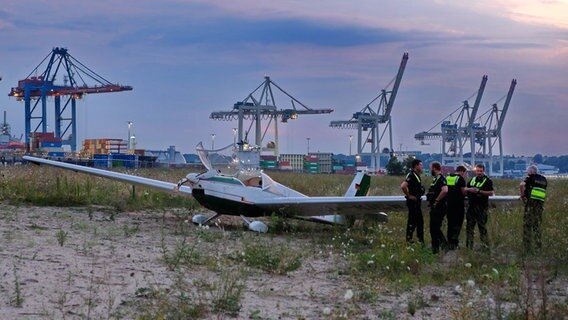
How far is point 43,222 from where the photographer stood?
12.9 m

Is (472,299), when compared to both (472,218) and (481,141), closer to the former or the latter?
(472,218)

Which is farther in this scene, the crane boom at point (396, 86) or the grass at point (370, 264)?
the crane boom at point (396, 86)

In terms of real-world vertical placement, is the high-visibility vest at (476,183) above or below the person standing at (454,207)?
above

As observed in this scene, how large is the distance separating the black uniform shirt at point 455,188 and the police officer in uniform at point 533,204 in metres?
0.98

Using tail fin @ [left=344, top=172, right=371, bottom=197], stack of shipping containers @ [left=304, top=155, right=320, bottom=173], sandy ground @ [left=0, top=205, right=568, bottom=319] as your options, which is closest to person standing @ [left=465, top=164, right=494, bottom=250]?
sandy ground @ [left=0, top=205, right=568, bottom=319]

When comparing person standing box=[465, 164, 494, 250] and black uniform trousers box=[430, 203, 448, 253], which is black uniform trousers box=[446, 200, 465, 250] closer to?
black uniform trousers box=[430, 203, 448, 253]

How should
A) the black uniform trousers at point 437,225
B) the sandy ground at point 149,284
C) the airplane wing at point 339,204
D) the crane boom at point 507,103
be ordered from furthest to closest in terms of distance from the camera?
the crane boom at point 507,103, the airplane wing at point 339,204, the black uniform trousers at point 437,225, the sandy ground at point 149,284

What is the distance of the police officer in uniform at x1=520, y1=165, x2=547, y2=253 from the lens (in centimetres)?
1077

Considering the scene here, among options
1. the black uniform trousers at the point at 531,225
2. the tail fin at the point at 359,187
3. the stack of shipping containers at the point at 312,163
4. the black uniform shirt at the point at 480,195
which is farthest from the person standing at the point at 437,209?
the stack of shipping containers at the point at 312,163

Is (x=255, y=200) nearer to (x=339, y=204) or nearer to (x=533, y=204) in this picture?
(x=339, y=204)

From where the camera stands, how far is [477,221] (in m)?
11.6

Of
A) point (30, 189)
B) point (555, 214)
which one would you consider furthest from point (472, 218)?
point (30, 189)

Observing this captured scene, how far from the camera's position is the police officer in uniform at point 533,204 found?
→ 10773 millimetres

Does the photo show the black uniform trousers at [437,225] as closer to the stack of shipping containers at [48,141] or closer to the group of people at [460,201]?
the group of people at [460,201]
